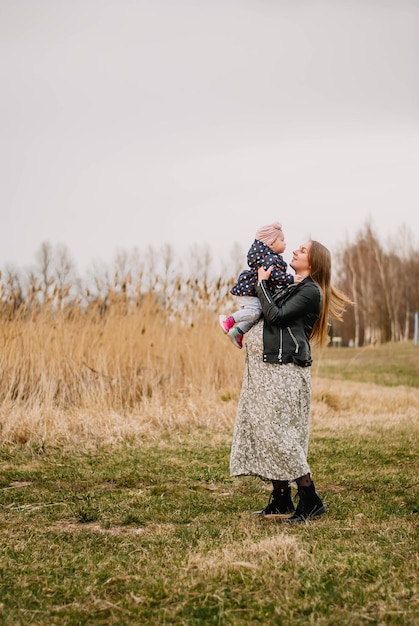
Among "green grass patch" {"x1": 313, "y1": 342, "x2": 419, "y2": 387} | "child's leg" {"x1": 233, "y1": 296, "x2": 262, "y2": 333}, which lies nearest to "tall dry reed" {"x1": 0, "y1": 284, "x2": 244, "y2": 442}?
"green grass patch" {"x1": 313, "y1": 342, "x2": 419, "y2": 387}

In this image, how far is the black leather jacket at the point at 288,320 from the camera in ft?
14.7

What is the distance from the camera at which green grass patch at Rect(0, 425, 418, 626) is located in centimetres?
304

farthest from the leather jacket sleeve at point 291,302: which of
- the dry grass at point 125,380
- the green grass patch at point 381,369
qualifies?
the green grass patch at point 381,369

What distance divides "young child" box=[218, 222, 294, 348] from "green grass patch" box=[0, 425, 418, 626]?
1.17 metres

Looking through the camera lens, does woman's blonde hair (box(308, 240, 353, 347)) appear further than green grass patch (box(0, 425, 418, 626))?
Yes

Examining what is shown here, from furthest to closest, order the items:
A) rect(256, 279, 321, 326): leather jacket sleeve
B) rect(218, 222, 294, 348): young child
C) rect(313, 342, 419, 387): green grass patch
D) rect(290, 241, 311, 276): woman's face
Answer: rect(313, 342, 419, 387): green grass patch, rect(290, 241, 311, 276): woman's face, rect(218, 222, 294, 348): young child, rect(256, 279, 321, 326): leather jacket sleeve

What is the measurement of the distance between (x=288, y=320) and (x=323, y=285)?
15.8 inches

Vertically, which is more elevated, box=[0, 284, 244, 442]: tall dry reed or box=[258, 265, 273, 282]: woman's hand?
box=[258, 265, 273, 282]: woman's hand

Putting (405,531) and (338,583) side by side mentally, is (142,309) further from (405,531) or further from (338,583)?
(338,583)

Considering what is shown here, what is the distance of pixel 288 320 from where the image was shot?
4.51 meters

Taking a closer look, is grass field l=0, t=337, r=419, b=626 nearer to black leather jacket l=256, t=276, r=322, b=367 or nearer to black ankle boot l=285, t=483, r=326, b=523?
black ankle boot l=285, t=483, r=326, b=523

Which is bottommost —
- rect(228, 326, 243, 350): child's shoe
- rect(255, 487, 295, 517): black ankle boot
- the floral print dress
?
rect(255, 487, 295, 517): black ankle boot

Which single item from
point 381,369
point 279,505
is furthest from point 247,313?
point 381,369

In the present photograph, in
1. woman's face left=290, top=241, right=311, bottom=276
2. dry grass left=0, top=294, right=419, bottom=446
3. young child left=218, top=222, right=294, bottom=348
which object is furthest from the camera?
dry grass left=0, top=294, right=419, bottom=446
